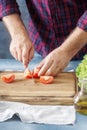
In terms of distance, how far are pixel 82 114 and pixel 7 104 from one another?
8.5 inches

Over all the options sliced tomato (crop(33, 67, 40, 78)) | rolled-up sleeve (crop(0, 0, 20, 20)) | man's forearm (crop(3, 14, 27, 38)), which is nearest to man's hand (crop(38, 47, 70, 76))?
sliced tomato (crop(33, 67, 40, 78))

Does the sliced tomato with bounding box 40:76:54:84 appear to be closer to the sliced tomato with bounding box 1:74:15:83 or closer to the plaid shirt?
the sliced tomato with bounding box 1:74:15:83

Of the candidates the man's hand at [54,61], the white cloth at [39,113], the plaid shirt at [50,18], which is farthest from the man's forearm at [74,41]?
the white cloth at [39,113]

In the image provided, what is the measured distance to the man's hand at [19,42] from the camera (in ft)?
3.98

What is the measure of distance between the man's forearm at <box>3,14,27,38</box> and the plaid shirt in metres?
0.02

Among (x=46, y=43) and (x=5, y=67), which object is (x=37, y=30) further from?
(x=5, y=67)

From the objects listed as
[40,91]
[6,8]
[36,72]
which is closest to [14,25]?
[6,8]

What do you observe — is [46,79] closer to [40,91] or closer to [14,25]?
[40,91]

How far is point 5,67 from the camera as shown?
1.36 metres

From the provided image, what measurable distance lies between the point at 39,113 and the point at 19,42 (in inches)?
13.6

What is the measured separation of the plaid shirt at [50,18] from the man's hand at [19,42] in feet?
0.15

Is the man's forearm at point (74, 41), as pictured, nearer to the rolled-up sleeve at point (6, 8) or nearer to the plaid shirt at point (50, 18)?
the plaid shirt at point (50, 18)

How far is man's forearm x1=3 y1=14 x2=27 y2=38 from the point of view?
1273 mm

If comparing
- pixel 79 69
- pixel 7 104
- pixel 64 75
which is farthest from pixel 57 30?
pixel 7 104
